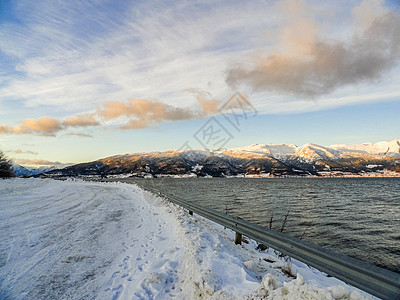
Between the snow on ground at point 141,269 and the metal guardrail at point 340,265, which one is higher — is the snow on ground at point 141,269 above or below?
below

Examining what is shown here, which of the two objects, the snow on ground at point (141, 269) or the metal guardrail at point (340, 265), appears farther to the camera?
the snow on ground at point (141, 269)

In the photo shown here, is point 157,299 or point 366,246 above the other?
point 157,299

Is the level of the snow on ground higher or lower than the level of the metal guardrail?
lower

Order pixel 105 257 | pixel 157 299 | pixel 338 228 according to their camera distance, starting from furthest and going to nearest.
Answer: pixel 338 228 < pixel 105 257 < pixel 157 299

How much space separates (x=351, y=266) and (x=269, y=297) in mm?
1680

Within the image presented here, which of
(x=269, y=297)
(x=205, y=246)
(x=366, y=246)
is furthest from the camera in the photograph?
(x=366, y=246)

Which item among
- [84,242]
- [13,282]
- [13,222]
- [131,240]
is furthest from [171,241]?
[13,222]

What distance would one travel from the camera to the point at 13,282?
15.6 feet

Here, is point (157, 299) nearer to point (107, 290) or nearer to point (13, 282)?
point (107, 290)

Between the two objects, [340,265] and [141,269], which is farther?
[141,269]

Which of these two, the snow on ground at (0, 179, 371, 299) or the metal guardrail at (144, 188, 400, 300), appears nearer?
the metal guardrail at (144, 188, 400, 300)

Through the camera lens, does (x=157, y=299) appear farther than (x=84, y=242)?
No

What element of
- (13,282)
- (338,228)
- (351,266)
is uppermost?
(351,266)

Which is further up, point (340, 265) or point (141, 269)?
point (340, 265)
